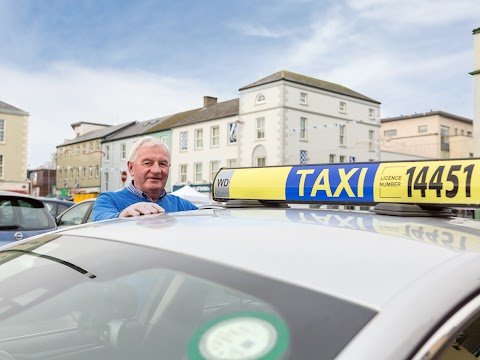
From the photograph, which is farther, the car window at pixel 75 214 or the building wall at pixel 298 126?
the building wall at pixel 298 126

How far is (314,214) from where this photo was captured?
1608mm

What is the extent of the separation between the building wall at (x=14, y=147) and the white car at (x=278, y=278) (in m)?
43.7

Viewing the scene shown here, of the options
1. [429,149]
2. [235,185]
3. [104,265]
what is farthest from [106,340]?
[429,149]

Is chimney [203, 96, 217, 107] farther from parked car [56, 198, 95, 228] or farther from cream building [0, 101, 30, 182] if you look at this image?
parked car [56, 198, 95, 228]

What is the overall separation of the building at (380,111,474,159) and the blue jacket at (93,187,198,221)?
45.7 m

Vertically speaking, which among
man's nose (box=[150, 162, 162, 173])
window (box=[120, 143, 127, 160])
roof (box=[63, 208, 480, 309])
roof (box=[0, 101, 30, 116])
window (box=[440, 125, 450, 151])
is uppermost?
roof (box=[0, 101, 30, 116])

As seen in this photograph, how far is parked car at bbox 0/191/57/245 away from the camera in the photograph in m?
5.69

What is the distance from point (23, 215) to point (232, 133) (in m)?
27.9

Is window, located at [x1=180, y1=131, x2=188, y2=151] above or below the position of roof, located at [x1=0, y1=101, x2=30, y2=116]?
below

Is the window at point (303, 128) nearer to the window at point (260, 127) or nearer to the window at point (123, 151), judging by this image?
the window at point (260, 127)

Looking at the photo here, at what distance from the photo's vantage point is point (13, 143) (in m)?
41.8

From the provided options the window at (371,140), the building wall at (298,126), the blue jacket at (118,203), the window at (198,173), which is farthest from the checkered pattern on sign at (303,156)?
the blue jacket at (118,203)

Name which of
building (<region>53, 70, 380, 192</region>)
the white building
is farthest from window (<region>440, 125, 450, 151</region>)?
the white building

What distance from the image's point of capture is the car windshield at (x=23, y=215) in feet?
19.0
